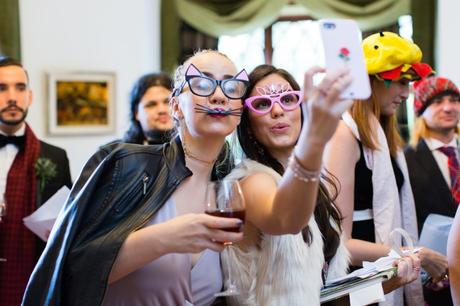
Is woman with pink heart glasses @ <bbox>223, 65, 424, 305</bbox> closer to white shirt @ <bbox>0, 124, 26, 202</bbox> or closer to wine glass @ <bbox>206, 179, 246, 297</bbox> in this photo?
wine glass @ <bbox>206, 179, 246, 297</bbox>

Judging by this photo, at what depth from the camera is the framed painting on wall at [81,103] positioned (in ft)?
19.8

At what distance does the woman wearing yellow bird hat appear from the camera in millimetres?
2447

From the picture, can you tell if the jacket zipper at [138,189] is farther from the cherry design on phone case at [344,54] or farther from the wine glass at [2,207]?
the wine glass at [2,207]

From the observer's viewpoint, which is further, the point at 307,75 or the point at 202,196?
the point at 202,196

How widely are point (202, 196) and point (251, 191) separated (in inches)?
7.8

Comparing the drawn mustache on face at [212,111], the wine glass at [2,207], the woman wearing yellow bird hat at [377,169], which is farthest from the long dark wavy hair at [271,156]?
the wine glass at [2,207]

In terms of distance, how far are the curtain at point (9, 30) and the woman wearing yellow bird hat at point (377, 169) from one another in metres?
3.89

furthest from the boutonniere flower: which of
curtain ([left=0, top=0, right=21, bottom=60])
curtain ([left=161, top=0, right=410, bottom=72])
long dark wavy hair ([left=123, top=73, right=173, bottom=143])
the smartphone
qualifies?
curtain ([left=161, top=0, right=410, bottom=72])

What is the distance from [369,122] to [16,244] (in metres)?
2.07

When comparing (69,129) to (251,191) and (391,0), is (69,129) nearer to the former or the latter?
(391,0)

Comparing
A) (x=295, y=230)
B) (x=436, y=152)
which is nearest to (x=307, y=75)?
(x=295, y=230)

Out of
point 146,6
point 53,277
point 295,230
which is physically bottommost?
point 53,277

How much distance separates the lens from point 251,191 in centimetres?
173

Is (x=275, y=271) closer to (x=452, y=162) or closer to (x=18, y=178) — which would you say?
(x=18, y=178)
